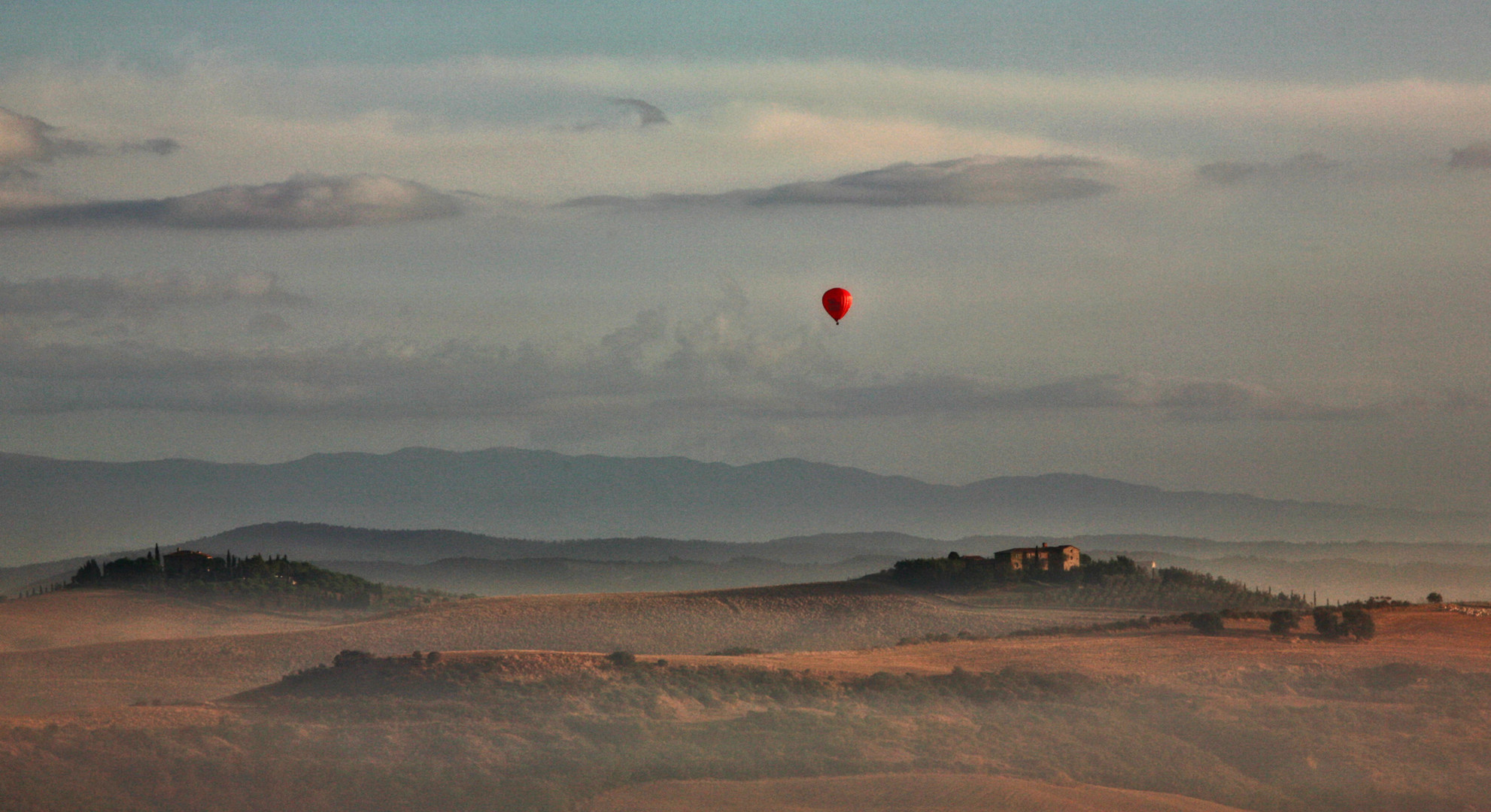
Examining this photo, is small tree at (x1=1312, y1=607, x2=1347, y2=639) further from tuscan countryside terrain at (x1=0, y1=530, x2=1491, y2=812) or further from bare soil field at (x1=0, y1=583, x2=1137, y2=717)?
bare soil field at (x1=0, y1=583, x2=1137, y2=717)

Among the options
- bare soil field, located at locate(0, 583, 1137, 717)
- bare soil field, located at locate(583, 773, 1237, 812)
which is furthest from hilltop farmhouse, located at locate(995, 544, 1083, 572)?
bare soil field, located at locate(583, 773, 1237, 812)

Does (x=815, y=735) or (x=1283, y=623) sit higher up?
(x=1283, y=623)

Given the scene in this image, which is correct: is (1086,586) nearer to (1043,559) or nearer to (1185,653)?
(1043,559)

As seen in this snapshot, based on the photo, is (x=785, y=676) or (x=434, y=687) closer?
(x=434, y=687)

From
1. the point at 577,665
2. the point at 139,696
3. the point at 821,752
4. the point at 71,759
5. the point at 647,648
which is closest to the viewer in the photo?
the point at 71,759

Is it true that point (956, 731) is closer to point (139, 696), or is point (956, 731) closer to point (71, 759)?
point (71, 759)

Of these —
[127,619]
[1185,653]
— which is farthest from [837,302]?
[127,619]

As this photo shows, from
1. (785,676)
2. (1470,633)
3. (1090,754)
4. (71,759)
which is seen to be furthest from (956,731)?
(1470,633)
